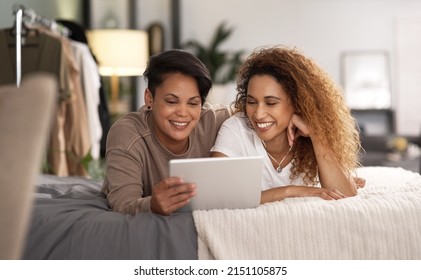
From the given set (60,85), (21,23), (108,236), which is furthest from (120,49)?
(108,236)

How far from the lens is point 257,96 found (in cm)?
181

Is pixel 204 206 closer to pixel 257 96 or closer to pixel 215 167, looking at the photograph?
pixel 215 167

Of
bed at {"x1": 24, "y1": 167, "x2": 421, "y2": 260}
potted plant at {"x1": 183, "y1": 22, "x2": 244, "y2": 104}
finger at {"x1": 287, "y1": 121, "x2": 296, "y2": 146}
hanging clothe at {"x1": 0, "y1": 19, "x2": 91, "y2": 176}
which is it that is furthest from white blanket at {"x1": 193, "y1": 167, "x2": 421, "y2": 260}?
potted plant at {"x1": 183, "y1": 22, "x2": 244, "y2": 104}

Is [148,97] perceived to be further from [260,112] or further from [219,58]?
[219,58]

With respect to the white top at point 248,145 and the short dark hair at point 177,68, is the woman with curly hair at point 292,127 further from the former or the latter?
the short dark hair at point 177,68

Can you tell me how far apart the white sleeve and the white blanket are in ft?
1.08

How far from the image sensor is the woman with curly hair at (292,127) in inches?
71.7

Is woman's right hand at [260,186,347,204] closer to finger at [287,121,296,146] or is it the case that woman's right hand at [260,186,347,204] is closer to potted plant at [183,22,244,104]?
finger at [287,121,296,146]

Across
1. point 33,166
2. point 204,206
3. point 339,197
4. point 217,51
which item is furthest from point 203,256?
point 217,51

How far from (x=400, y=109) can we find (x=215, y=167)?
19.1 ft

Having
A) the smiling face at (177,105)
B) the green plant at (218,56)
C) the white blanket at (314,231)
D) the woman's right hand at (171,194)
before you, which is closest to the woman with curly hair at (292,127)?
the smiling face at (177,105)

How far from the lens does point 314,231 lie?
4.85ft

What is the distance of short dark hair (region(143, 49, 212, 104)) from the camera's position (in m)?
1.73
